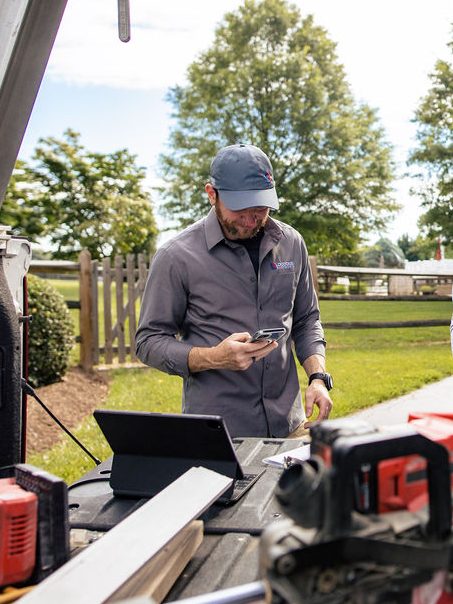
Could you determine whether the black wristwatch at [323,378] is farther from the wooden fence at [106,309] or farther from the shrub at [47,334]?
the wooden fence at [106,309]

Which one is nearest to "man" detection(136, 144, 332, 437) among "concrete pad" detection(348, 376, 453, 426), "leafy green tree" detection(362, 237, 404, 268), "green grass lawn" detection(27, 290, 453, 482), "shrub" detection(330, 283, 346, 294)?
"green grass lawn" detection(27, 290, 453, 482)

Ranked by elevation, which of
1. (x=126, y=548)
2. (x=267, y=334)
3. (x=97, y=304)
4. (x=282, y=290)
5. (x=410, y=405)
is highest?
(x=282, y=290)

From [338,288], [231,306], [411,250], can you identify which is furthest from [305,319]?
[411,250]

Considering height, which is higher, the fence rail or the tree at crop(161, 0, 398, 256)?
the tree at crop(161, 0, 398, 256)

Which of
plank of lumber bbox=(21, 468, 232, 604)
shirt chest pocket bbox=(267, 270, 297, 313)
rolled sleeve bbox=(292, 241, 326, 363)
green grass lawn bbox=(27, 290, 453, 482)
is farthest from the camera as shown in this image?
green grass lawn bbox=(27, 290, 453, 482)

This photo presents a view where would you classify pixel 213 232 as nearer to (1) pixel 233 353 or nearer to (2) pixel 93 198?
(1) pixel 233 353

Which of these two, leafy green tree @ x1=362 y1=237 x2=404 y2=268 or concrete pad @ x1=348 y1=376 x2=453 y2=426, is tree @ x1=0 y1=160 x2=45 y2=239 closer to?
concrete pad @ x1=348 y1=376 x2=453 y2=426

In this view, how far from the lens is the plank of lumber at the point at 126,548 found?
1.17m

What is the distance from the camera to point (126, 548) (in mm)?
1312

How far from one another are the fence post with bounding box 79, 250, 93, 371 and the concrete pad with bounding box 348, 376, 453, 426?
3.89 meters

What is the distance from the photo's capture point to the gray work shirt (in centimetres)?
274

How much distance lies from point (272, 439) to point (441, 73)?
22.8 metres

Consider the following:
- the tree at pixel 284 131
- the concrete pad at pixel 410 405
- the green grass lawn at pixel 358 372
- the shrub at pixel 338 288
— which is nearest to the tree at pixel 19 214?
the green grass lawn at pixel 358 372

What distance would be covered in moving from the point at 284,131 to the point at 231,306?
24603mm
